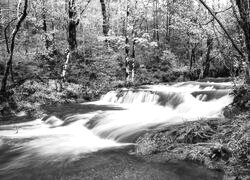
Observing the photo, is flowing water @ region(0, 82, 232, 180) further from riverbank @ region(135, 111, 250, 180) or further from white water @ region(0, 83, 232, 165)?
riverbank @ region(135, 111, 250, 180)

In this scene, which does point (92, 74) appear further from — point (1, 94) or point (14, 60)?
point (1, 94)

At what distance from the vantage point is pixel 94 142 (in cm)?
799

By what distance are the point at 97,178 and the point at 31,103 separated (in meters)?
9.88

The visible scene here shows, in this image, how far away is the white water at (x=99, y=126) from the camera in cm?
764

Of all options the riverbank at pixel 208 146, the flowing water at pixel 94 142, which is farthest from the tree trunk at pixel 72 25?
the riverbank at pixel 208 146

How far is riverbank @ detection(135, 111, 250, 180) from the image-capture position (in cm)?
481

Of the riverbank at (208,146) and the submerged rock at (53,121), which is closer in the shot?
the riverbank at (208,146)

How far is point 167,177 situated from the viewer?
486cm

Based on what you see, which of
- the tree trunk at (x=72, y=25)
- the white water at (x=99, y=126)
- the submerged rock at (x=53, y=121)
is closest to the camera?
the white water at (x=99, y=126)

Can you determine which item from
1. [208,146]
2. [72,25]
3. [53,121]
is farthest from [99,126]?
[72,25]

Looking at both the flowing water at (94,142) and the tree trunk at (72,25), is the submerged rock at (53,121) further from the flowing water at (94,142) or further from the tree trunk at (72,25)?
the tree trunk at (72,25)

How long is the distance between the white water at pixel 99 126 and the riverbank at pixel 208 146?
134 cm

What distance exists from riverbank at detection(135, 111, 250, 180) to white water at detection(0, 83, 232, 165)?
1341 mm

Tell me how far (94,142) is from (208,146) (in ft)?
12.0
